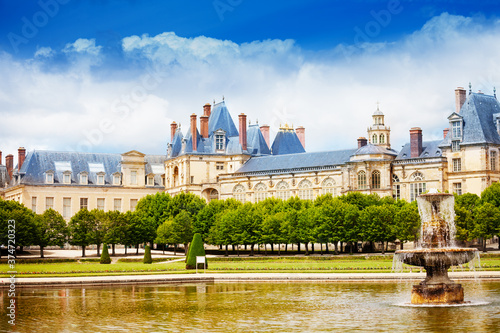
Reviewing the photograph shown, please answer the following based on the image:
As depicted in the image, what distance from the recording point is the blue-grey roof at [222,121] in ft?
330

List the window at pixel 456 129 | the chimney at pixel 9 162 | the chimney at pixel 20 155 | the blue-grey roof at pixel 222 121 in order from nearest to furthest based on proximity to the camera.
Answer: the window at pixel 456 129 → the chimney at pixel 20 155 → the blue-grey roof at pixel 222 121 → the chimney at pixel 9 162

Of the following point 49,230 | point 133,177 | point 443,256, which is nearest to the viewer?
point 443,256

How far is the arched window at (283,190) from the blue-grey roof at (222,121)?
13787mm

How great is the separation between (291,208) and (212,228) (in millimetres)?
7918

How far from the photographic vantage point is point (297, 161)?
297 ft

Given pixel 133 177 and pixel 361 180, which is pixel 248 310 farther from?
pixel 133 177

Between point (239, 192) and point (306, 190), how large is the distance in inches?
389

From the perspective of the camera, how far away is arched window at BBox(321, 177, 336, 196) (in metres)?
84.2

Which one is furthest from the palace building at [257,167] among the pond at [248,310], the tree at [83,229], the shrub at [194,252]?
the pond at [248,310]

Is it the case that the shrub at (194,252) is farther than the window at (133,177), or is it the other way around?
the window at (133,177)

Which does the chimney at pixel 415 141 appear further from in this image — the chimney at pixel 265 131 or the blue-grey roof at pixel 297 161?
the chimney at pixel 265 131

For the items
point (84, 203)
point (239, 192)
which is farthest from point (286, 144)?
point (84, 203)

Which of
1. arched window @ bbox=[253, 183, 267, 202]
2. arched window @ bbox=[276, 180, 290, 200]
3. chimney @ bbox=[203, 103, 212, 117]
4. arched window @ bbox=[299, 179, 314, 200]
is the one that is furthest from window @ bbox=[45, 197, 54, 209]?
arched window @ bbox=[299, 179, 314, 200]

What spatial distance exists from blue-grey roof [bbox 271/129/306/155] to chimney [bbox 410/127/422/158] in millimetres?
23590
